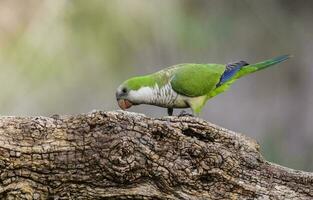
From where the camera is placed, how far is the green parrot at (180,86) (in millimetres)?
2779

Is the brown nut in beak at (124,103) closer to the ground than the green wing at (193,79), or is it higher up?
closer to the ground

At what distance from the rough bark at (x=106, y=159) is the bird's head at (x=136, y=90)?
1046 millimetres

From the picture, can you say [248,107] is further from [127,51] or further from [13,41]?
[13,41]

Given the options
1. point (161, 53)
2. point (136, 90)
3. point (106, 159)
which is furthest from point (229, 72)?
point (106, 159)

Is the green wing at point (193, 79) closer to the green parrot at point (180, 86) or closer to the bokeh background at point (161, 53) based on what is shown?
the green parrot at point (180, 86)

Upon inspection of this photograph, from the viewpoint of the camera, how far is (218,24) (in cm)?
399

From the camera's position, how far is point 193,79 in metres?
2.78

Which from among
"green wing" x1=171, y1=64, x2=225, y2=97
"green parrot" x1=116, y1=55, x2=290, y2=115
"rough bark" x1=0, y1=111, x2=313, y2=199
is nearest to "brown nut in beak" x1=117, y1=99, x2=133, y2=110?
"green parrot" x1=116, y1=55, x2=290, y2=115

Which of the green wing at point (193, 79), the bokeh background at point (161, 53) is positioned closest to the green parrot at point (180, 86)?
the green wing at point (193, 79)

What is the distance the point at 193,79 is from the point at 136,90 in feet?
0.81

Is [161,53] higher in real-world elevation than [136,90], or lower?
higher

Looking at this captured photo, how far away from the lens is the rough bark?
167cm

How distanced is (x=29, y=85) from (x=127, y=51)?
0.59 metres

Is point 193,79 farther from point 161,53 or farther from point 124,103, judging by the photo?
point 161,53
